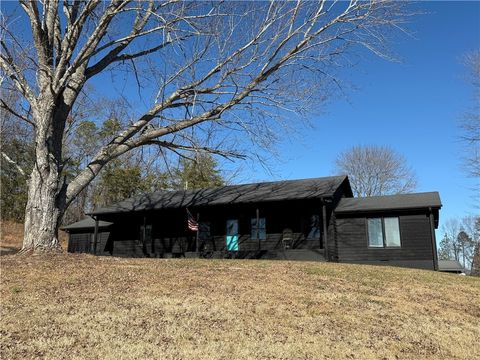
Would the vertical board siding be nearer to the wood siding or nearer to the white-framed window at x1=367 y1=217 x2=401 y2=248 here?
the white-framed window at x1=367 y1=217 x2=401 y2=248

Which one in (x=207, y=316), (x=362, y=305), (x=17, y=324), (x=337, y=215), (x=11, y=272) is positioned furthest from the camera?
(x=337, y=215)

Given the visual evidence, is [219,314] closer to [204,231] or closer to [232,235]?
[232,235]

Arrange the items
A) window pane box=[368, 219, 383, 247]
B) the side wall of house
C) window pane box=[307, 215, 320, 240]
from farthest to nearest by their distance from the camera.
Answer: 1. window pane box=[307, 215, 320, 240]
2. window pane box=[368, 219, 383, 247]
3. the side wall of house

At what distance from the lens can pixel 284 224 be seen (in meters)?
20.0

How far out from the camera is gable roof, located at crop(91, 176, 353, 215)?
19250 millimetres

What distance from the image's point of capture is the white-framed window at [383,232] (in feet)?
60.2

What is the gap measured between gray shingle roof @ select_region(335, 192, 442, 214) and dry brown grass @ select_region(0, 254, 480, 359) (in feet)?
23.5

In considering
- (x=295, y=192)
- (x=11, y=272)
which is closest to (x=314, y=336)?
(x=11, y=272)

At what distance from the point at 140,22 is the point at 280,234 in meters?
11.0

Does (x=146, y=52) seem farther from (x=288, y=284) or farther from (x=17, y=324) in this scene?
(x=17, y=324)

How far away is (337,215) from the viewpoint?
1948cm

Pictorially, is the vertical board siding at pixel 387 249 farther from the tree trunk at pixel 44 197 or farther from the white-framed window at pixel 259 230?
the tree trunk at pixel 44 197

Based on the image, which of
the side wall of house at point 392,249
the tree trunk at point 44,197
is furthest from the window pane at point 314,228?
the tree trunk at point 44,197

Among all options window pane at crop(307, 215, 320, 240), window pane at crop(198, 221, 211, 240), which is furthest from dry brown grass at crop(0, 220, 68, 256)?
window pane at crop(307, 215, 320, 240)
